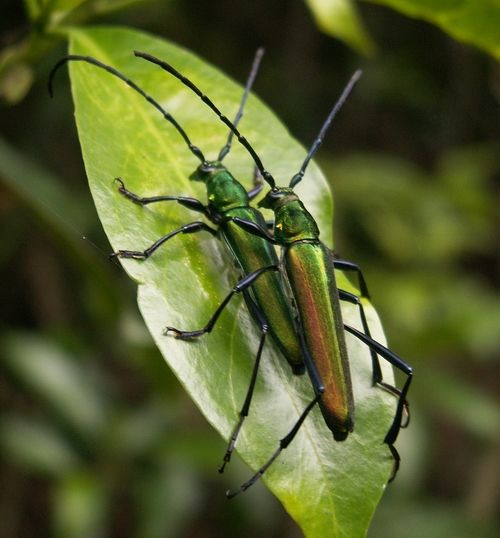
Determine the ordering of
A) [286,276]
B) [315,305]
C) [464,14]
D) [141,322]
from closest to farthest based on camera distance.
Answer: [315,305] → [286,276] → [464,14] → [141,322]

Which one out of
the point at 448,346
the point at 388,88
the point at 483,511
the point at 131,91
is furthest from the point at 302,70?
the point at 131,91

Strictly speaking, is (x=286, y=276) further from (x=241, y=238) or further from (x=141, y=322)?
(x=141, y=322)

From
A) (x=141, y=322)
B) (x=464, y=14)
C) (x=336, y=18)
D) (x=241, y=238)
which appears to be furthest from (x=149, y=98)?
(x=141, y=322)

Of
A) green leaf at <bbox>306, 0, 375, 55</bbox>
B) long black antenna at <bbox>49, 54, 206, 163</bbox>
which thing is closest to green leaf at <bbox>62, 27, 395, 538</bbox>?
long black antenna at <bbox>49, 54, 206, 163</bbox>

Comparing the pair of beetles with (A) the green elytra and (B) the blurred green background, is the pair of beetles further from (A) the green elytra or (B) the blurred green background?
(B) the blurred green background

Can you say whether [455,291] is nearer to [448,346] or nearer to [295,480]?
[448,346]

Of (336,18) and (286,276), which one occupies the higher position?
(336,18)

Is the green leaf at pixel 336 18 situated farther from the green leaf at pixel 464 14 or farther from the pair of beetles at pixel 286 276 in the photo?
the pair of beetles at pixel 286 276
